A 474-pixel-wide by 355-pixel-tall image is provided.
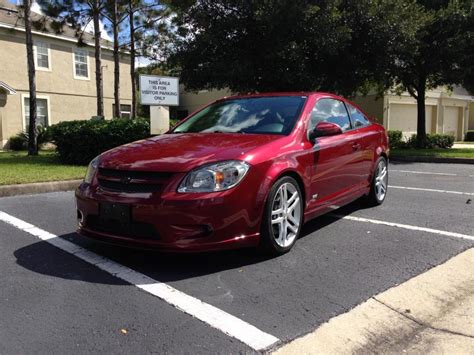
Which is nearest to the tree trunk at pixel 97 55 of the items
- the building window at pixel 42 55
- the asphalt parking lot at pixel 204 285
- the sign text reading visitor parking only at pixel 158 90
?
the building window at pixel 42 55

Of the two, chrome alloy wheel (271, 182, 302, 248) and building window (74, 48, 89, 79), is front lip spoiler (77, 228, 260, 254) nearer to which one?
chrome alloy wheel (271, 182, 302, 248)

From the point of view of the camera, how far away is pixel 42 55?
875 inches

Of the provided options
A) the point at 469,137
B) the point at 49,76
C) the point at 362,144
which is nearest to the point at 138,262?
the point at 362,144

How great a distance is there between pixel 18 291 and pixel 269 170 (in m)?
2.17

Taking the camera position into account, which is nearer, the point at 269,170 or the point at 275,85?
the point at 269,170

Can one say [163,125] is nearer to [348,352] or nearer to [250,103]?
[250,103]

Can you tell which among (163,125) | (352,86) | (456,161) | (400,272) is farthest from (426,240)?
(352,86)

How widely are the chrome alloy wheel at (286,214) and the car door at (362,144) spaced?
5.18ft

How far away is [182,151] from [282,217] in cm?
107

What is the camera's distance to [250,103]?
5.25 m

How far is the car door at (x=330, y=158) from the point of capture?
4.77 m

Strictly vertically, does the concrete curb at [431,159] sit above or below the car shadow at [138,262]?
above

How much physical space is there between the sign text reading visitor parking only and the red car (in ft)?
13.7

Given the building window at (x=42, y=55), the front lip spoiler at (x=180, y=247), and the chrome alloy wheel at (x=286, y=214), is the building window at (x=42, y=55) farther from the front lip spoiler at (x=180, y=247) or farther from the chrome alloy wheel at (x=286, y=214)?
the chrome alloy wheel at (x=286, y=214)
